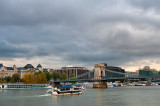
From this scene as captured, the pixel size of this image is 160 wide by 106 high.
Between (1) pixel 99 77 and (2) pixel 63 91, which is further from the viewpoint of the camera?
(1) pixel 99 77

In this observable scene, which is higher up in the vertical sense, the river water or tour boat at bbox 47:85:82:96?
tour boat at bbox 47:85:82:96

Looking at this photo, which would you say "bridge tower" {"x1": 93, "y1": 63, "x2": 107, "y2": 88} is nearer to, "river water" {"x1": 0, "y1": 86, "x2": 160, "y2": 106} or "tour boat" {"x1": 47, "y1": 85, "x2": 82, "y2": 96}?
"tour boat" {"x1": 47, "y1": 85, "x2": 82, "y2": 96}

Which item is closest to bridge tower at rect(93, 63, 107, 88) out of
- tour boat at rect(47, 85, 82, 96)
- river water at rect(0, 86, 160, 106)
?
tour boat at rect(47, 85, 82, 96)

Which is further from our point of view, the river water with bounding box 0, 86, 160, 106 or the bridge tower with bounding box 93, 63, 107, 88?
the bridge tower with bounding box 93, 63, 107, 88

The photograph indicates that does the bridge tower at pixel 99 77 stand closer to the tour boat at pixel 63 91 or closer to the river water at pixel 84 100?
the tour boat at pixel 63 91

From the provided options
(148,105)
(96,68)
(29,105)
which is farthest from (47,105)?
(96,68)

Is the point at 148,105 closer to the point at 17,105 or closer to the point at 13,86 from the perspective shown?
the point at 17,105

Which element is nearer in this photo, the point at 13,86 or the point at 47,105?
the point at 47,105

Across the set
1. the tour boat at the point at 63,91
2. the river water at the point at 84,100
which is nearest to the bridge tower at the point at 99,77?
the tour boat at the point at 63,91

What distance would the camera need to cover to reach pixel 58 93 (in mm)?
71750

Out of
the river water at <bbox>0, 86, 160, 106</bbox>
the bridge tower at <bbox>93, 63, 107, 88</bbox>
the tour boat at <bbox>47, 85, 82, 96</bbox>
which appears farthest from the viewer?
the bridge tower at <bbox>93, 63, 107, 88</bbox>

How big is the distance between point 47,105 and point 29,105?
313 centimetres

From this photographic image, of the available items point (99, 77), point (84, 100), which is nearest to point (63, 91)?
point (84, 100)

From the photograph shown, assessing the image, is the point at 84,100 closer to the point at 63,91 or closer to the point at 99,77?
the point at 63,91
